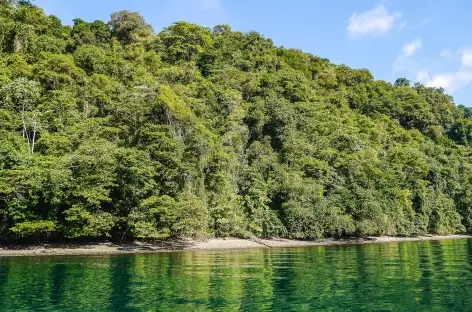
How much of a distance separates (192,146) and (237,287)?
105ft

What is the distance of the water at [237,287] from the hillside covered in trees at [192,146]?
15049mm

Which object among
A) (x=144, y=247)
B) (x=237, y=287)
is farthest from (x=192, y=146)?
(x=237, y=287)

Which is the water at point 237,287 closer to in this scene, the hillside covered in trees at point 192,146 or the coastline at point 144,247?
the coastline at point 144,247

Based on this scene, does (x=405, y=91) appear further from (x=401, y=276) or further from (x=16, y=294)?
(x=16, y=294)

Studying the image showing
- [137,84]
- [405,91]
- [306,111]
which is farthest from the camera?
[405,91]

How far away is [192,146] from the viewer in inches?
2030

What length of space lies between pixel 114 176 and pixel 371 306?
3574cm

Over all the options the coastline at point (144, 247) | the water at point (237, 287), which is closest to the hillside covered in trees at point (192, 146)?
the coastline at point (144, 247)

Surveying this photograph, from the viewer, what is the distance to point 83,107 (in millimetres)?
58031

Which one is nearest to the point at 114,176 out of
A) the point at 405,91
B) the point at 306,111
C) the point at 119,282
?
the point at 119,282

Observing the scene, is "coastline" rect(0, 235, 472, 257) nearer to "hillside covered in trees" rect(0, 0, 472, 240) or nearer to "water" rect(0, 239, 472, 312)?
"hillside covered in trees" rect(0, 0, 472, 240)

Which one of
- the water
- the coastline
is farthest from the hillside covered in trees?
the water

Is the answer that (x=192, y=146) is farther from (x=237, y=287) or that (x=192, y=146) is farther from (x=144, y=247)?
(x=237, y=287)

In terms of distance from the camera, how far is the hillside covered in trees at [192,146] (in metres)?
45.1
